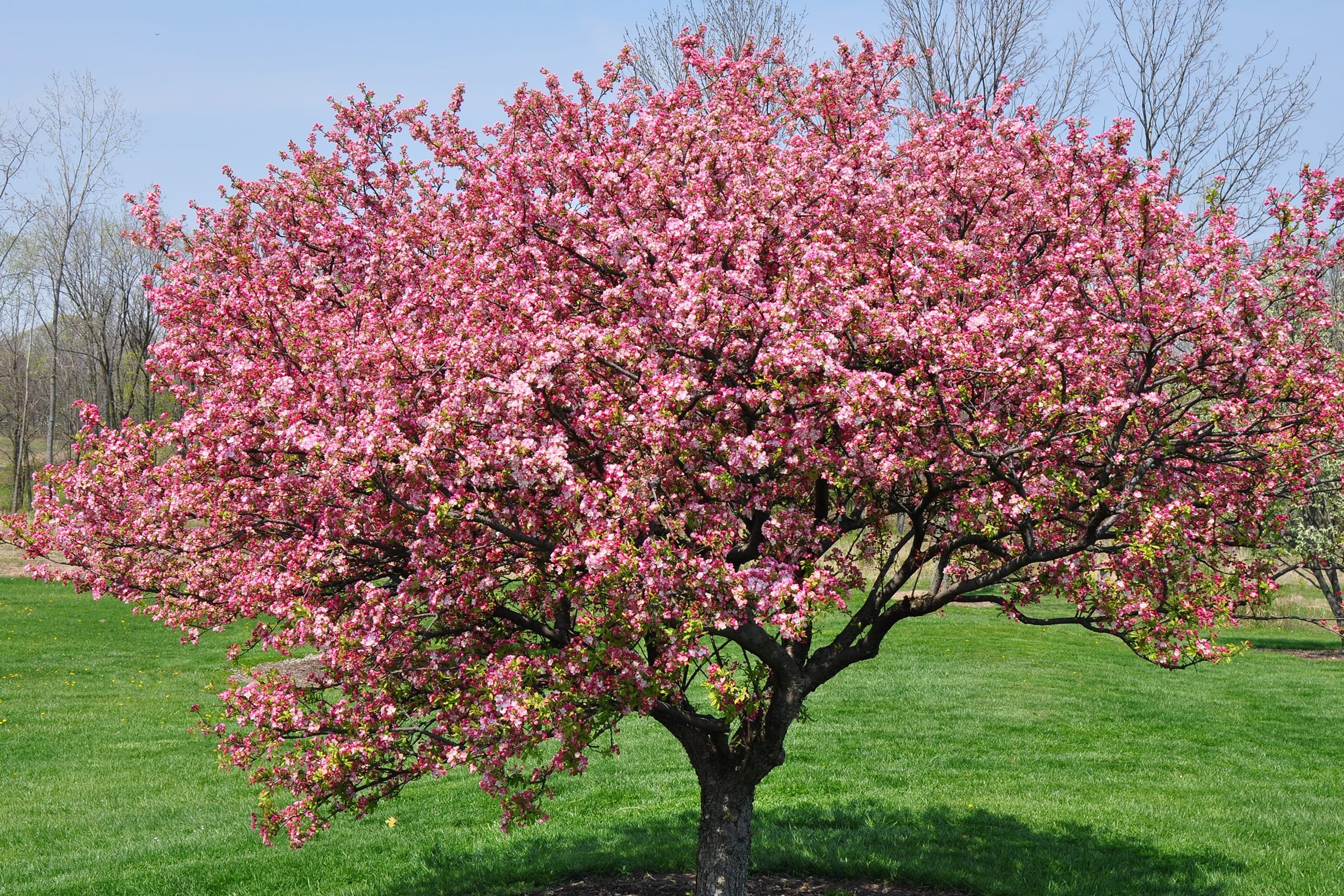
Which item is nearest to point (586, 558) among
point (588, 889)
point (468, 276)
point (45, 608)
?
point (468, 276)

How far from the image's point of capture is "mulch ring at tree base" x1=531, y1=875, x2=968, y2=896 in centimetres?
1124

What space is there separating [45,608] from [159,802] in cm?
2636

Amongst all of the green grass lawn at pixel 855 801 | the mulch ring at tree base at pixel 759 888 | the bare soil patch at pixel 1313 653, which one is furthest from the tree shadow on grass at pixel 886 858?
the bare soil patch at pixel 1313 653

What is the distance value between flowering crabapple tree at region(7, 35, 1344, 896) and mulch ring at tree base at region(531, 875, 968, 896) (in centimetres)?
228

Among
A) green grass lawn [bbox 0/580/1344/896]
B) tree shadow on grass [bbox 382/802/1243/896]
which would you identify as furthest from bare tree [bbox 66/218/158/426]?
tree shadow on grass [bbox 382/802/1243/896]

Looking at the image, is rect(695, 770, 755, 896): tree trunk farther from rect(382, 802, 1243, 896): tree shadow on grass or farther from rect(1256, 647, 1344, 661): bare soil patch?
rect(1256, 647, 1344, 661): bare soil patch

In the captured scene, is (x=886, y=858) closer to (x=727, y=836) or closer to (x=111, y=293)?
(x=727, y=836)

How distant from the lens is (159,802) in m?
16.1

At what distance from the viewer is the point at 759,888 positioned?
11.4m

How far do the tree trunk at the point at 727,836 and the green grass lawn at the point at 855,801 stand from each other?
9.59ft

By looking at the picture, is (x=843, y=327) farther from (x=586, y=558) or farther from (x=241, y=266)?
(x=241, y=266)

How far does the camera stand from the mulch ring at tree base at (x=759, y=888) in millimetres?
11242

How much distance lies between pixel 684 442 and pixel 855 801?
1048 cm

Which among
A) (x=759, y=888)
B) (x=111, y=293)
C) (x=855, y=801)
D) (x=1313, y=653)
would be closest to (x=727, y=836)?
(x=759, y=888)
